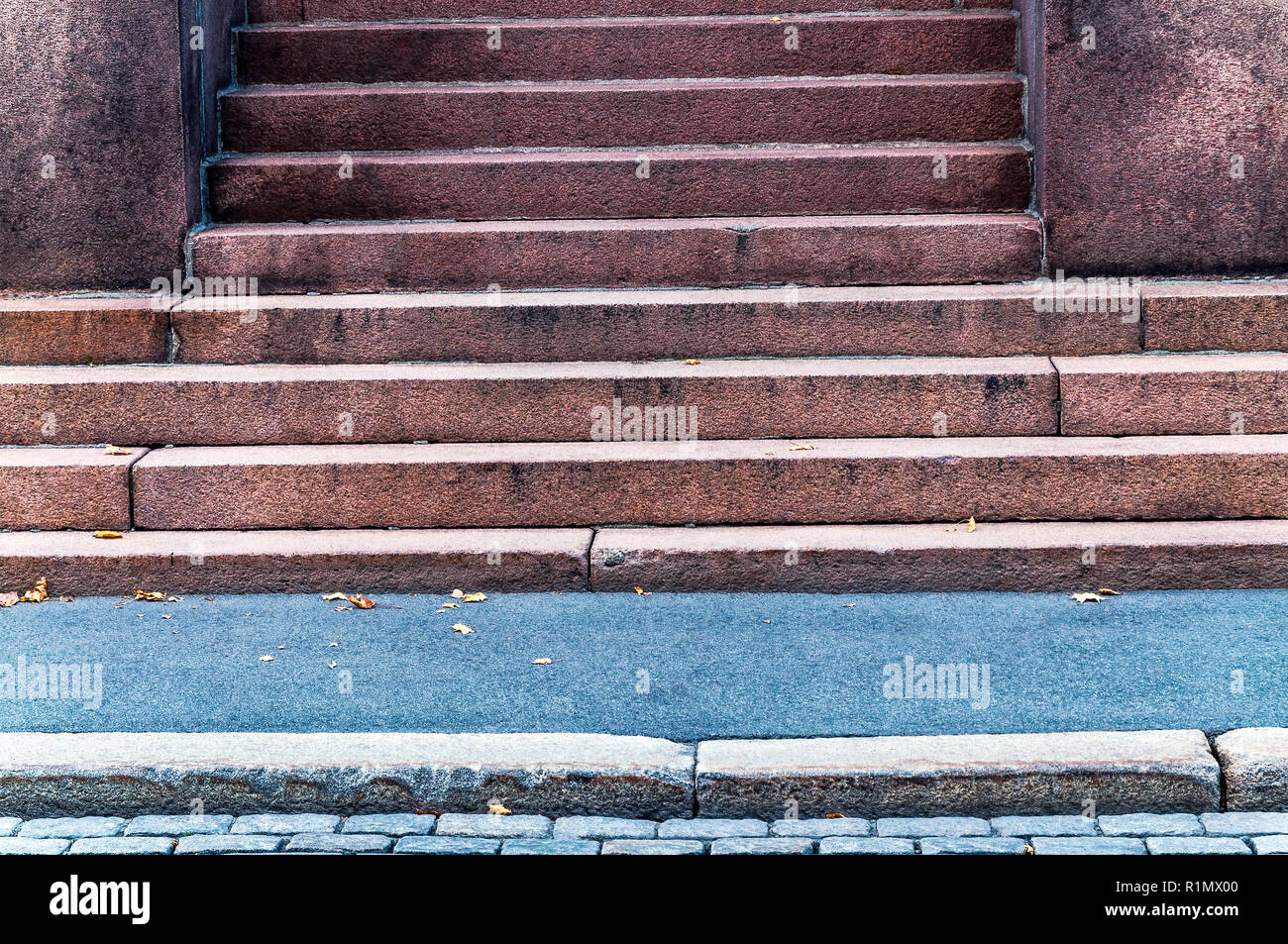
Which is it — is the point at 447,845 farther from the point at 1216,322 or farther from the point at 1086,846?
the point at 1216,322

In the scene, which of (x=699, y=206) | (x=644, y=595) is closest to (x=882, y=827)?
(x=644, y=595)

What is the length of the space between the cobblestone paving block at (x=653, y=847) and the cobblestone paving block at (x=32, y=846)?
1.46 meters

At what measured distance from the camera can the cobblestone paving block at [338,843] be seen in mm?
3936

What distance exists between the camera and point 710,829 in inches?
160

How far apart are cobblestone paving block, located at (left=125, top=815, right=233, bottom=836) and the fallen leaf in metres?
1.92

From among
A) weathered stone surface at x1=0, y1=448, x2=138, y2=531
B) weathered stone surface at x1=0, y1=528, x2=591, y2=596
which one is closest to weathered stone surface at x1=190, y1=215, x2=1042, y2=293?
weathered stone surface at x1=0, y1=448, x2=138, y2=531

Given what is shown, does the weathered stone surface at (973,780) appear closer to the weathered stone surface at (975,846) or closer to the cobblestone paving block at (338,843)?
the weathered stone surface at (975,846)

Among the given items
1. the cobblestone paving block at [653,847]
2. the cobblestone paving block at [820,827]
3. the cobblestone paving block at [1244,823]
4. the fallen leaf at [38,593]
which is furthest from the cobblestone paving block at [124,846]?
the cobblestone paving block at [1244,823]

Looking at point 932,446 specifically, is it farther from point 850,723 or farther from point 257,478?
point 257,478

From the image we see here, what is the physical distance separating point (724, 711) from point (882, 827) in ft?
2.28

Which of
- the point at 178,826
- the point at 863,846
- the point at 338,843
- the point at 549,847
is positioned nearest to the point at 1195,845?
the point at 863,846

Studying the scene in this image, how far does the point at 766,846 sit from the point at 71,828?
191cm

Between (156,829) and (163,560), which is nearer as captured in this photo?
(156,829)

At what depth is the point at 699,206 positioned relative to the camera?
7.28 m
